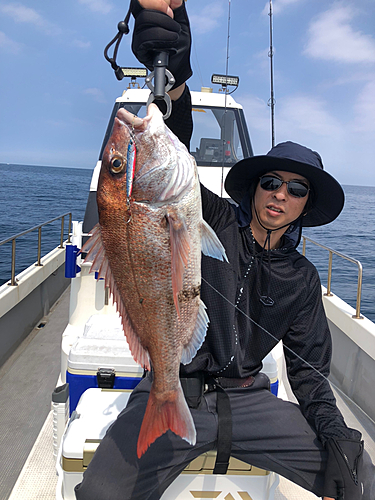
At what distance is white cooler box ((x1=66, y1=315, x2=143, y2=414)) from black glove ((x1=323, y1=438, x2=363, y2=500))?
1.19 meters

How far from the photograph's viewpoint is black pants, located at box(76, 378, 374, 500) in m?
1.61

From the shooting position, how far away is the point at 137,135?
1.34 m

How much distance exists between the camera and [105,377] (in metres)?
2.30

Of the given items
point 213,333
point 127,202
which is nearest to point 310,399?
point 213,333

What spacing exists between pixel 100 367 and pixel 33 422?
1347 millimetres

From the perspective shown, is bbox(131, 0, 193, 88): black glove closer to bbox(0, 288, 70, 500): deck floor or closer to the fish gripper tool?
the fish gripper tool

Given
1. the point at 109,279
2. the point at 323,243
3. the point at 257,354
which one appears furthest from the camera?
the point at 323,243

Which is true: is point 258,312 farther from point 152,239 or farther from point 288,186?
point 152,239

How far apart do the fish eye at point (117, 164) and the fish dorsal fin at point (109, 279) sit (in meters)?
0.22

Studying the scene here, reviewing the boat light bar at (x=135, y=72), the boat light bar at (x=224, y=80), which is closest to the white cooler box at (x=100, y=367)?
the boat light bar at (x=135, y=72)

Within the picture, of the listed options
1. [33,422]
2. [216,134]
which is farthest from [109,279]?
[216,134]

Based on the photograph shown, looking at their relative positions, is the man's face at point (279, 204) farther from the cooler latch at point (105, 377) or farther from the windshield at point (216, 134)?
the windshield at point (216, 134)

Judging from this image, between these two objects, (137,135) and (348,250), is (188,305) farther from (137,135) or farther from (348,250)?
(348,250)

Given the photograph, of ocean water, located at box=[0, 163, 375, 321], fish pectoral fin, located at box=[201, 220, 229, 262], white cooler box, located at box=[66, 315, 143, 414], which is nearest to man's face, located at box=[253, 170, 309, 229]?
fish pectoral fin, located at box=[201, 220, 229, 262]
